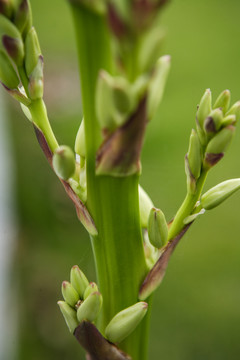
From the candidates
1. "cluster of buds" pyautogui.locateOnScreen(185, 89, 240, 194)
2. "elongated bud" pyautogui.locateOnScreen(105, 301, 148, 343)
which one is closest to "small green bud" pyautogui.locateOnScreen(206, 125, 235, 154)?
"cluster of buds" pyautogui.locateOnScreen(185, 89, 240, 194)

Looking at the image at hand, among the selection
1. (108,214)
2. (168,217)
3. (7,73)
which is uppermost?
(7,73)

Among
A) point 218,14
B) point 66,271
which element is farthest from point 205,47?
point 66,271

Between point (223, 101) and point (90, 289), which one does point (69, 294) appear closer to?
point (90, 289)

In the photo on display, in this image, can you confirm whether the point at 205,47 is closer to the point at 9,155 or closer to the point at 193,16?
the point at 193,16

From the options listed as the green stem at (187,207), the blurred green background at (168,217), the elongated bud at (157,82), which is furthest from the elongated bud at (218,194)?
the blurred green background at (168,217)

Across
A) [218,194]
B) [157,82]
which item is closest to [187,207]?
[218,194]
